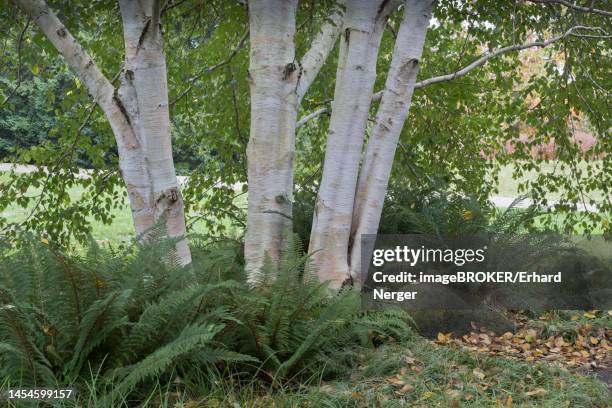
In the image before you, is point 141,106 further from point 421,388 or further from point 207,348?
point 421,388

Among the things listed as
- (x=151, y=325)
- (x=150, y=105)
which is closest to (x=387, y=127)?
(x=150, y=105)

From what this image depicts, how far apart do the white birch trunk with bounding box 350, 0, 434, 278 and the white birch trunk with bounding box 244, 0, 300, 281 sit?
0.56m

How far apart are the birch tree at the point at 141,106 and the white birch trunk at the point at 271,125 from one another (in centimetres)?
50

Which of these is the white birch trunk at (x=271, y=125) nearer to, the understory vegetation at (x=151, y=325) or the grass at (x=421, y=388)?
the understory vegetation at (x=151, y=325)

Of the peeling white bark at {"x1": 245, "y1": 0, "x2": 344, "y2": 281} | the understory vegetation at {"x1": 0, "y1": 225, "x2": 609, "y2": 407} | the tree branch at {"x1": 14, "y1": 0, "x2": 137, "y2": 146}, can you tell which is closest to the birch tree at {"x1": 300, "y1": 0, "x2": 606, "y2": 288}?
the peeling white bark at {"x1": 245, "y1": 0, "x2": 344, "y2": 281}

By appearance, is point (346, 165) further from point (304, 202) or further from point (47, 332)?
point (47, 332)

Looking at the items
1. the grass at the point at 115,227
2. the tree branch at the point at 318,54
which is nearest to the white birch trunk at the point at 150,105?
the tree branch at the point at 318,54

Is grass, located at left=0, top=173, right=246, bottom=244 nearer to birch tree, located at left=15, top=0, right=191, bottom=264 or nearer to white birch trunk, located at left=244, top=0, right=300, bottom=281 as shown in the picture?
white birch trunk, located at left=244, top=0, right=300, bottom=281

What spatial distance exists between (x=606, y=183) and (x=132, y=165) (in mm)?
4630

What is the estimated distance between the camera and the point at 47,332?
319 cm

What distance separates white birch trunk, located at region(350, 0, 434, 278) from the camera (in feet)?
15.4

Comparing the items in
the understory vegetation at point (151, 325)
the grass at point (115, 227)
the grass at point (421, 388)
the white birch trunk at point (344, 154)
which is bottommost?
the grass at point (421, 388)

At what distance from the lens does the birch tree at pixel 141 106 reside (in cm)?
407

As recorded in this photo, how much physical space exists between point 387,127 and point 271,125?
871mm
